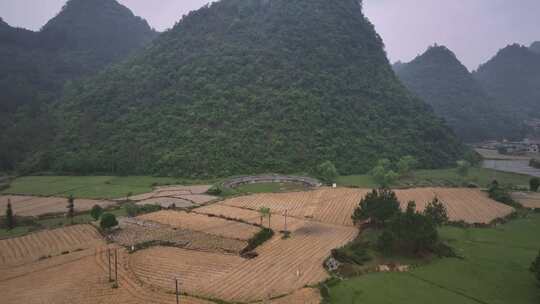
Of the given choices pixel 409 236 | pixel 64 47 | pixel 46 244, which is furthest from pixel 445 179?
pixel 64 47

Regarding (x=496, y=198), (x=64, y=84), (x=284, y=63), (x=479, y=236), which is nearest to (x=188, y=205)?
(x=479, y=236)

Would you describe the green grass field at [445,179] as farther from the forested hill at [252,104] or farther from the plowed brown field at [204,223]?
the plowed brown field at [204,223]

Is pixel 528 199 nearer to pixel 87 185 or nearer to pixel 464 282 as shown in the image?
pixel 464 282

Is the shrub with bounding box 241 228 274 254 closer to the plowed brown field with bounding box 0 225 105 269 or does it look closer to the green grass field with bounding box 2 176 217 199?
the plowed brown field with bounding box 0 225 105 269

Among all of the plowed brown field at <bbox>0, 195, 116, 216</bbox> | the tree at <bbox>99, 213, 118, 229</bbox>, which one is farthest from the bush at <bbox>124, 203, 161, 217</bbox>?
the tree at <bbox>99, 213, 118, 229</bbox>

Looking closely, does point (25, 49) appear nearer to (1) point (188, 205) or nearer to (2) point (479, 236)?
(1) point (188, 205)

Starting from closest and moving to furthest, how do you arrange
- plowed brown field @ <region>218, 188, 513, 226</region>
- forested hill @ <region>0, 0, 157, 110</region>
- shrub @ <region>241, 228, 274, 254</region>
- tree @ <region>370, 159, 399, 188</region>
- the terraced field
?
the terraced field → shrub @ <region>241, 228, 274, 254</region> → plowed brown field @ <region>218, 188, 513, 226</region> → tree @ <region>370, 159, 399, 188</region> → forested hill @ <region>0, 0, 157, 110</region>

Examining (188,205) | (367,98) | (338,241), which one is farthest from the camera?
(367,98)
